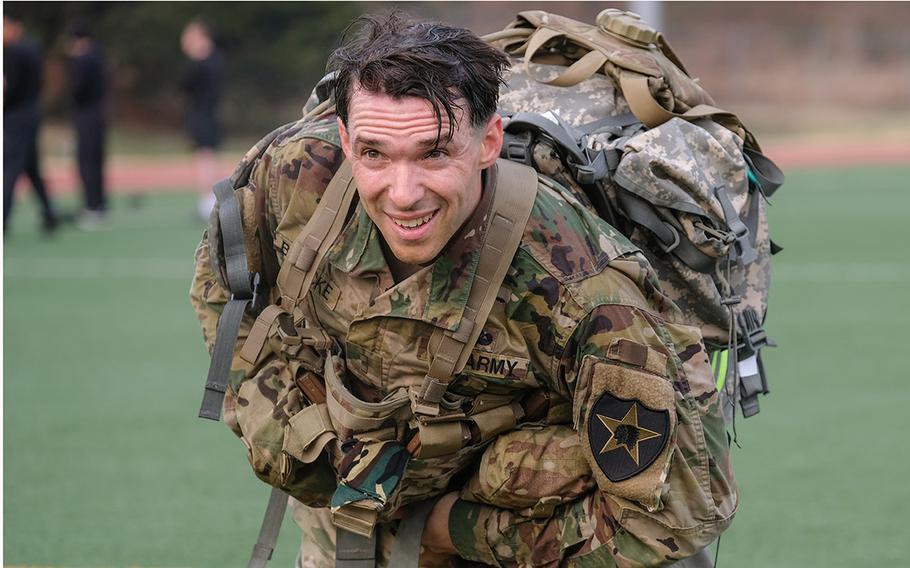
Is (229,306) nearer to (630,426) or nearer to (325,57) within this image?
(630,426)

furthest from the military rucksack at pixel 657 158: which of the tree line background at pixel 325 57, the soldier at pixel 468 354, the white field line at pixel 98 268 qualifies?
the tree line background at pixel 325 57

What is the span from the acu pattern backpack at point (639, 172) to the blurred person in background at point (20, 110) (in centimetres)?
1108

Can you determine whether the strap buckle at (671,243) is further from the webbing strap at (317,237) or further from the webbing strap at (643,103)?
the webbing strap at (317,237)

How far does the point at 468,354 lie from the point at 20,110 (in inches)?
490

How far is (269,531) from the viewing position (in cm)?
352

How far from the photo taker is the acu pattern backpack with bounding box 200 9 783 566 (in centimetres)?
308

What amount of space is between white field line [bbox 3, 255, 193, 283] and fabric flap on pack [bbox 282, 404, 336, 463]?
29.1ft

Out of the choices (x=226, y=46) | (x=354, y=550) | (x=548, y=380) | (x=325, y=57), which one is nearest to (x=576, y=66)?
(x=548, y=380)

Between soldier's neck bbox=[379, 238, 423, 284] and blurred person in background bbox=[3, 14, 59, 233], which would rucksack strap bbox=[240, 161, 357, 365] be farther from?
blurred person in background bbox=[3, 14, 59, 233]

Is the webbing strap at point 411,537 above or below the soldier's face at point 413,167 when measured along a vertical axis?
below

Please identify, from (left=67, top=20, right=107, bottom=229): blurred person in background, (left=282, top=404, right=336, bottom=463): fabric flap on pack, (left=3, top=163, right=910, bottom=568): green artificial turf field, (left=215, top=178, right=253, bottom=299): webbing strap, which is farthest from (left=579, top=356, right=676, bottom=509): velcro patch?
(left=67, top=20, right=107, bottom=229): blurred person in background

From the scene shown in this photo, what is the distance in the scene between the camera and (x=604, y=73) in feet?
11.3

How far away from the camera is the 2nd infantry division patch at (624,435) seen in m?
2.84

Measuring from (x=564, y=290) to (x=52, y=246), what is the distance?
1199 cm
